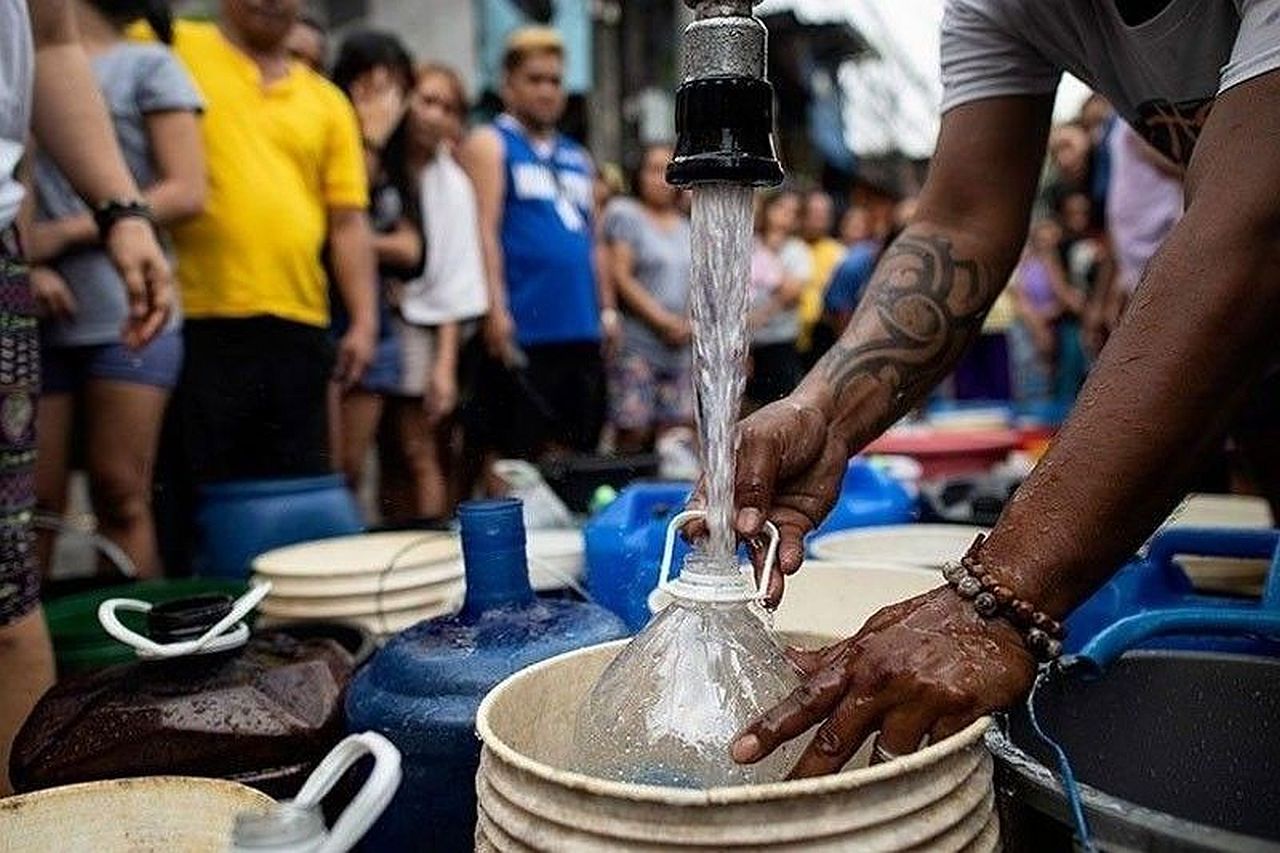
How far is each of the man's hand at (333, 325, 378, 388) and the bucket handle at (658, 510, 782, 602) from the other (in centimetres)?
230

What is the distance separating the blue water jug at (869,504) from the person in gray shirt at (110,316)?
4.52 ft

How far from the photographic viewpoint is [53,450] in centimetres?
210

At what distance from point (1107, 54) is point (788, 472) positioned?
0.64m

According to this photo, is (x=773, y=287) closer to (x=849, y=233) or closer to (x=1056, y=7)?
(x=849, y=233)

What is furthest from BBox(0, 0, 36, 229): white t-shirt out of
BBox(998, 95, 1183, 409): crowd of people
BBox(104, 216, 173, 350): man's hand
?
BBox(998, 95, 1183, 409): crowd of people

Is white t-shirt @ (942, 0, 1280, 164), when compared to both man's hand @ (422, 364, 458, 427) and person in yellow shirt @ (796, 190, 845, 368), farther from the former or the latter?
person in yellow shirt @ (796, 190, 845, 368)

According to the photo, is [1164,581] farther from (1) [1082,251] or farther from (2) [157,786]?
(1) [1082,251]

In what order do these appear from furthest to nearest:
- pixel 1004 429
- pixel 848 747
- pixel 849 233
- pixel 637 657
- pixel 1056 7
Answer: pixel 849 233
pixel 1004 429
pixel 1056 7
pixel 637 657
pixel 848 747

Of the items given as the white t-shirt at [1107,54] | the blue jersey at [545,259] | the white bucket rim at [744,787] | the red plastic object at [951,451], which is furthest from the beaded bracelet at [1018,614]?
the blue jersey at [545,259]

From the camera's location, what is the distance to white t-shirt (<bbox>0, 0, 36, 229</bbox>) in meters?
1.25

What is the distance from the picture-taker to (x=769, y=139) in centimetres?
84

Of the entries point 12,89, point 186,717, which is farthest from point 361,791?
point 12,89

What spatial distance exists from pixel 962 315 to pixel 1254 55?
0.57 meters

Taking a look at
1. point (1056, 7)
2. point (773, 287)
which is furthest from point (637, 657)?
point (773, 287)
